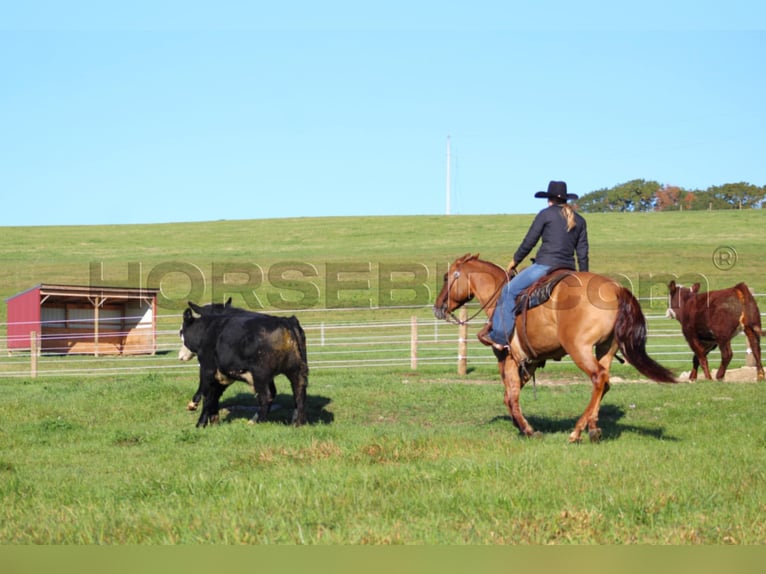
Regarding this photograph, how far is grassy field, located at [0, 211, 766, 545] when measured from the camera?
5.12 meters

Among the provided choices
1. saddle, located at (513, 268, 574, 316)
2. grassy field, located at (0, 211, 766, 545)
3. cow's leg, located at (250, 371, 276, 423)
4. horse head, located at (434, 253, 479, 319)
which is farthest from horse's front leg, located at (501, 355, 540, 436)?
cow's leg, located at (250, 371, 276, 423)

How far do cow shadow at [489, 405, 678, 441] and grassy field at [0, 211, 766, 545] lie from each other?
0.05m

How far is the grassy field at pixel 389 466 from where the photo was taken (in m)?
5.12

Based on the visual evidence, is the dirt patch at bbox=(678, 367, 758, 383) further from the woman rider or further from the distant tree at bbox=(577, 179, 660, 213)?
the distant tree at bbox=(577, 179, 660, 213)

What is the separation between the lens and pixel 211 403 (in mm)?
11656

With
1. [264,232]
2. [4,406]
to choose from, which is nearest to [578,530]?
[4,406]

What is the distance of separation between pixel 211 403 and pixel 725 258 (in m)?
38.2

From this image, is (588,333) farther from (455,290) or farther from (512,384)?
(455,290)

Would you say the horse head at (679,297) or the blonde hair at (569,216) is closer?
the blonde hair at (569,216)

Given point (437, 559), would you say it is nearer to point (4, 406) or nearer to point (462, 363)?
point (4, 406)

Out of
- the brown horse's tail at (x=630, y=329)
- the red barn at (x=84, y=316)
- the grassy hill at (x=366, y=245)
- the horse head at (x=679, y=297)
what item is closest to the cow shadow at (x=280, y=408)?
the brown horse's tail at (x=630, y=329)

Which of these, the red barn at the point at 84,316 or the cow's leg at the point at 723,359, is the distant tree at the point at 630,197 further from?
the cow's leg at the point at 723,359

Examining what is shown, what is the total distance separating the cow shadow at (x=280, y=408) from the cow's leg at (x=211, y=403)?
1.12 feet

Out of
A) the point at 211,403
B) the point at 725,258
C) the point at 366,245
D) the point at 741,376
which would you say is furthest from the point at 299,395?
the point at 366,245
